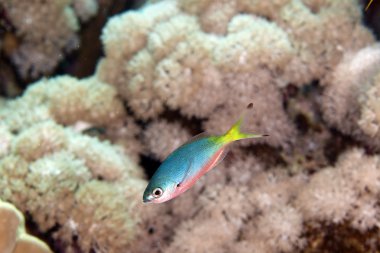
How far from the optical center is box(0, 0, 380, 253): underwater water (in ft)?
8.41

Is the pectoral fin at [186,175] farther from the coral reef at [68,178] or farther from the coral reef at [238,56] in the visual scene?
the coral reef at [238,56]

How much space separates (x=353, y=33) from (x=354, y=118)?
88 cm

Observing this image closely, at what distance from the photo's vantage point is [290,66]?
311cm

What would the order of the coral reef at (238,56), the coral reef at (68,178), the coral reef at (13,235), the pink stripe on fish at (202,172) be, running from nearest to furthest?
the pink stripe on fish at (202,172)
the coral reef at (13,235)
the coral reef at (68,178)
the coral reef at (238,56)

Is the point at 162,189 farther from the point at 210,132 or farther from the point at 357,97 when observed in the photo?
the point at 357,97

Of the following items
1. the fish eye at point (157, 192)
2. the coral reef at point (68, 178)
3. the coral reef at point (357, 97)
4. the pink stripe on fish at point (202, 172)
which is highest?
the pink stripe on fish at point (202, 172)

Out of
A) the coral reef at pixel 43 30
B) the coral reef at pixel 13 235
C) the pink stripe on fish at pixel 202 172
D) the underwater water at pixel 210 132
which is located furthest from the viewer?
the coral reef at pixel 43 30

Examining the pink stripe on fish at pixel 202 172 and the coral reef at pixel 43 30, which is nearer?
the pink stripe on fish at pixel 202 172

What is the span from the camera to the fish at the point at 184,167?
5.63 feet

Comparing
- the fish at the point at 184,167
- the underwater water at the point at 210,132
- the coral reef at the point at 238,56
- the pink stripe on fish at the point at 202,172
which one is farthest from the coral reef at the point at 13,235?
the coral reef at the point at 238,56

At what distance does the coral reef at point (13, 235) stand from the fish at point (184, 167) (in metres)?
1.07

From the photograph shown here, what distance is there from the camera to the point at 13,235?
2359 millimetres

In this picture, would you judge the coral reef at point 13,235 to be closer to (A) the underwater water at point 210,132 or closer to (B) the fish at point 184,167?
(A) the underwater water at point 210,132

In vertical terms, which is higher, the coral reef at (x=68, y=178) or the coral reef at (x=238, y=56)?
the coral reef at (x=238, y=56)
